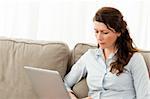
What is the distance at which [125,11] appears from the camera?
7.63 feet

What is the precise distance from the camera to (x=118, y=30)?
1757 millimetres

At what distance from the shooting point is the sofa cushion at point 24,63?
194cm

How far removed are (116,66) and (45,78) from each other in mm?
436

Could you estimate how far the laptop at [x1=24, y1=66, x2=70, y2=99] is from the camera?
1.52 meters

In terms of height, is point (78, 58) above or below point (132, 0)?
below

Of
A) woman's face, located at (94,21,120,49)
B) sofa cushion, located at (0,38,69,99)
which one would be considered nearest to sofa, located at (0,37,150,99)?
sofa cushion, located at (0,38,69,99)

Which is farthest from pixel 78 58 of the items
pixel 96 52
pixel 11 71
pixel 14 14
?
pixel 14 14

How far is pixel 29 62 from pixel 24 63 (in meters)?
0.03

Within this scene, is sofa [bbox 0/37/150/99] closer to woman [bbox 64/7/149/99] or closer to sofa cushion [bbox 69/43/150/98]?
sofa cushion [bbox 69/43/150/98]

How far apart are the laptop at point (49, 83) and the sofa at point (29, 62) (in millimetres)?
273

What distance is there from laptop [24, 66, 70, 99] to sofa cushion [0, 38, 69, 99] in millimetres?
270

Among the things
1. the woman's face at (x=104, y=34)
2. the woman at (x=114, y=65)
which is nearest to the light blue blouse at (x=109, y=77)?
the woman at (x=114, y=65)

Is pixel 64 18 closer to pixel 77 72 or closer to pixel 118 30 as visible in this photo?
pixel 77 72

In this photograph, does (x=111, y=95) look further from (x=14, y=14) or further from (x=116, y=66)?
(x=14, y=14)
